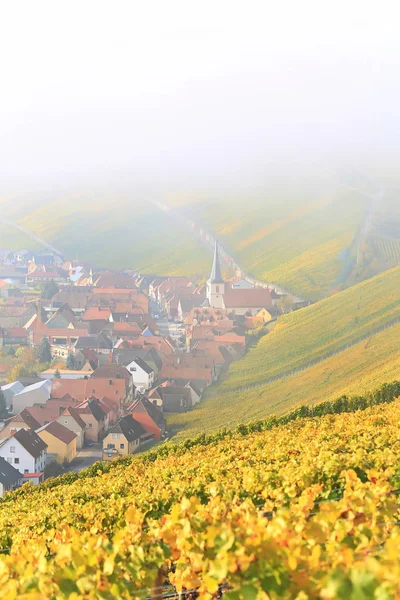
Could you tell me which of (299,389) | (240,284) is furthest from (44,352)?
(240,284)

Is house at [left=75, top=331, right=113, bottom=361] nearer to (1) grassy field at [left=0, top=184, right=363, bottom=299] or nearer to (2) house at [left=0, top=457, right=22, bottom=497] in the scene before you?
(1) grassy field at [left=0, top=184, right=363, bottom=299]

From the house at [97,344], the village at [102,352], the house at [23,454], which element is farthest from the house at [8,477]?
the house at [97,344]

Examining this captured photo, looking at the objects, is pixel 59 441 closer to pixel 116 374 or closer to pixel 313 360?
pixel 116 374

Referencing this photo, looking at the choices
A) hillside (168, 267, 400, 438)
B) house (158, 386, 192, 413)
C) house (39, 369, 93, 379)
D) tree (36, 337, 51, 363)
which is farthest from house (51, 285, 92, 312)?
house (158, 386, 192, 413)

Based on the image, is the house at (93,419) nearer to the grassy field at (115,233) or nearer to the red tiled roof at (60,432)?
the red tiled roof at (60,432)

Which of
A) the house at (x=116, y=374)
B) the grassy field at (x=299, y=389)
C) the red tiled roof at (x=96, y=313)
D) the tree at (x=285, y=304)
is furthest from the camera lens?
the red tiled roof at (x=96, y=313)
